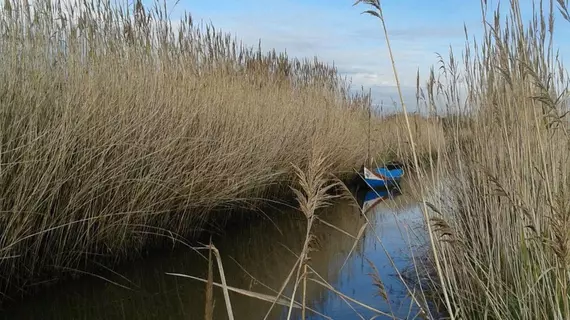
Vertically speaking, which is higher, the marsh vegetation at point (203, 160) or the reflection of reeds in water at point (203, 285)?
the marsh vegetation at point (203, 160)

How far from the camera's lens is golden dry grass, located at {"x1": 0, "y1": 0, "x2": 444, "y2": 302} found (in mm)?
3223

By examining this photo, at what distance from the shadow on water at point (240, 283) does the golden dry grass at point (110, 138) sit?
22cm

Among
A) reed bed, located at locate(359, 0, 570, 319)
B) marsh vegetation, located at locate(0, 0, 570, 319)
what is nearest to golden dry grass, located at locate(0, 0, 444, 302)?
marsh vegetation, located at locate(0, 0, 570, 319)

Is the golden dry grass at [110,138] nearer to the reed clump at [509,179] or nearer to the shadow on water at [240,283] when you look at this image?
the shadow on water at [240,283]

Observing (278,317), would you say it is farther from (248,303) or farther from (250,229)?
(250,229)

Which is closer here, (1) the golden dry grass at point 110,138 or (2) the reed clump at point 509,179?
(2) the reed clump at point 509,179

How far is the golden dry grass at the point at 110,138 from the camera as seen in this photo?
10.6ft

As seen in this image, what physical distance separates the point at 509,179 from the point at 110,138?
2.72 meters

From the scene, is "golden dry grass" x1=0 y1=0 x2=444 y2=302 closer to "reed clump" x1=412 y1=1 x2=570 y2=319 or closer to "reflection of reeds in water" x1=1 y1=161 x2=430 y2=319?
"reflection of reeds in water" x1=1 y1=161 x2=430 y2=319

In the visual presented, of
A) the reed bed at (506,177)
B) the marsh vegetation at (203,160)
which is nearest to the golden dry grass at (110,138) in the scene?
the marsh vegetation at (203,160)

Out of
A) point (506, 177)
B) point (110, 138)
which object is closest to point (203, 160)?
point (110, 138)

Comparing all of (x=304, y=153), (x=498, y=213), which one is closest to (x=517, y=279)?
(x=498, y=213)

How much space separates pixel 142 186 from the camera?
407 cm

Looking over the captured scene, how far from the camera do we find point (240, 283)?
414cm
